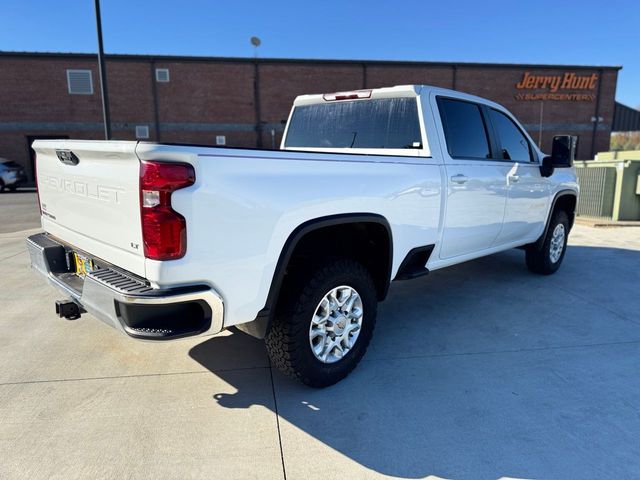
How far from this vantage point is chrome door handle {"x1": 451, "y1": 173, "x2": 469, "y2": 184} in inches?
150

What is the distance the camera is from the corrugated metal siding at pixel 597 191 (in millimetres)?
10273

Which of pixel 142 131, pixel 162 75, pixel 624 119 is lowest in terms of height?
pixel 142 131

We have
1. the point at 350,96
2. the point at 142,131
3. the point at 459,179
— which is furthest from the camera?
the point at 142,131

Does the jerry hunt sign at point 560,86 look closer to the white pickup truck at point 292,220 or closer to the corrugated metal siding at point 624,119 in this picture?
the corrugated metal siding at point 624,119

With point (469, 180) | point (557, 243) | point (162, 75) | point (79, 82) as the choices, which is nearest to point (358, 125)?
point (469, 180)

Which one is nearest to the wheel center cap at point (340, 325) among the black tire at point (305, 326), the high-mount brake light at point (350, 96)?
the black tire at point (305, 326)

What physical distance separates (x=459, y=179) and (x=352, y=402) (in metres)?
2.07

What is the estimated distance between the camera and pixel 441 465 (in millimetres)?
2377

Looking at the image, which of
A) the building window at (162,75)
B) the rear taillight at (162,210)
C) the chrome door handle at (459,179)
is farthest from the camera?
the building window at (162,75)

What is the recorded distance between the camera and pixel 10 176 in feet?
69.6

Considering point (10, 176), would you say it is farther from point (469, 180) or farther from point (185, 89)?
point (469, 180)

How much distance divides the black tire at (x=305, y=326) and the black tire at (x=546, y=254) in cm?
357

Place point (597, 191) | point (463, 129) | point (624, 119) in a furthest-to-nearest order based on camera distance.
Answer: point (624, 119), point (597, 191), point (463, 129)

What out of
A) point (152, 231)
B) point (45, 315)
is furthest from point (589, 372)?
point (45, 315)
